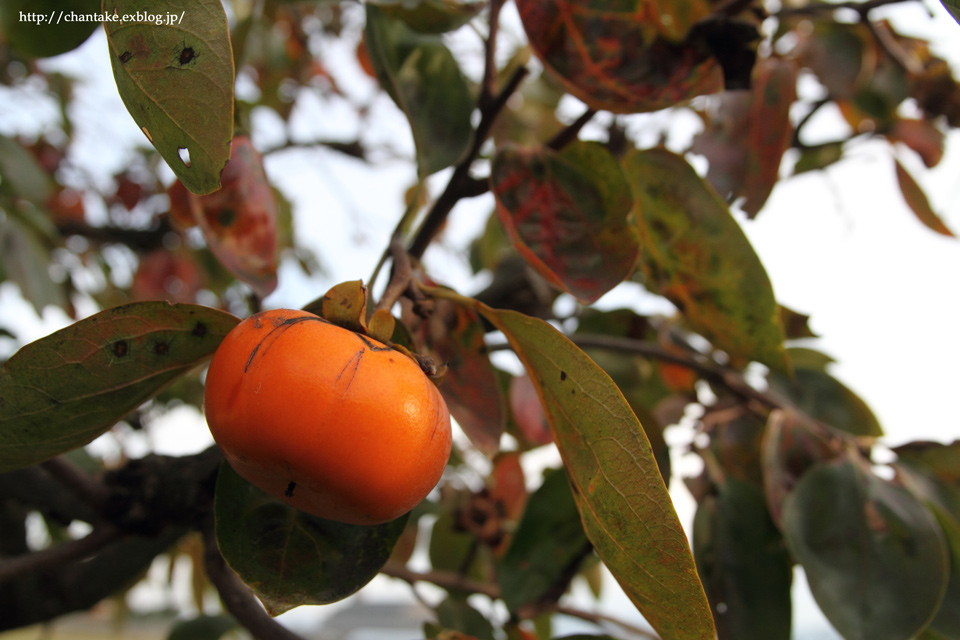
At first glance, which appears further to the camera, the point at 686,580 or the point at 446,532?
the point at 446,532

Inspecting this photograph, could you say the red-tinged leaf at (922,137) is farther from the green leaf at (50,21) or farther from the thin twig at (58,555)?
the thin twig at (58,555)

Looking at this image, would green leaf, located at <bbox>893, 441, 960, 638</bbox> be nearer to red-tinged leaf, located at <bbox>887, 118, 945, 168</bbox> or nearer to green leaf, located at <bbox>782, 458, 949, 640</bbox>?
green leaf, located at <bbox>782, 458, 949, 640</bbox>

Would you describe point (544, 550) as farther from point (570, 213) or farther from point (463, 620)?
point (570, 213)

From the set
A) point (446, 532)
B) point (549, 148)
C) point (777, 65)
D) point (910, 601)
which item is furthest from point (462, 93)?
point (446, 532)

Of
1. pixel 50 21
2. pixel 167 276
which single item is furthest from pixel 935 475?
pixel 167 276

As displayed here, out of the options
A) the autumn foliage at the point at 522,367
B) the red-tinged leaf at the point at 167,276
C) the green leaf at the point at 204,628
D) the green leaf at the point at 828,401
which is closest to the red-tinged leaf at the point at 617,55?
the autumn foliage at the point at 522,367

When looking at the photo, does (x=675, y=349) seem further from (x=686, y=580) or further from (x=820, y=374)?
(x=686, y=580)
